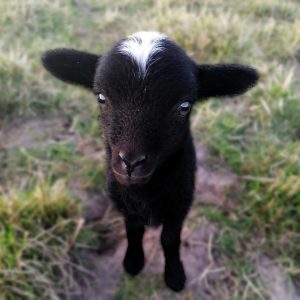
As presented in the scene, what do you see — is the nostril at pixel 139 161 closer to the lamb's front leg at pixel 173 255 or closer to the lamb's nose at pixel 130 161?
the lamb's nose at pixel 130 161

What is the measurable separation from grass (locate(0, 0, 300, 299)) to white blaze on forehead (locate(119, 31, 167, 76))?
154 centimetres

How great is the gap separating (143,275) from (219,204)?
975 mm

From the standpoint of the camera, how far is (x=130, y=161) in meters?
1.64

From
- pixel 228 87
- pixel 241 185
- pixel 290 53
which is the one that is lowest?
pixel 241 185

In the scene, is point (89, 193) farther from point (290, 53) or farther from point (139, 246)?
point (290, 53)

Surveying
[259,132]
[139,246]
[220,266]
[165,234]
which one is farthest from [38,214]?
[259,132]

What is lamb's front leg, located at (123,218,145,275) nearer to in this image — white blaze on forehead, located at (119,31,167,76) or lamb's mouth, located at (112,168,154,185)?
lamb's mouth, located at (112,168,154,185)

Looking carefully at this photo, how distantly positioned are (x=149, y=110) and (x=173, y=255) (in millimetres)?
1240

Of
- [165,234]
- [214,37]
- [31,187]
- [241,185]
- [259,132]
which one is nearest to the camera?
[165,234]

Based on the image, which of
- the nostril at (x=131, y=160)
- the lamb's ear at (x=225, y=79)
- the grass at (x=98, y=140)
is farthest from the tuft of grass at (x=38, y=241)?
the lamb's ear at (x=225, y=79)

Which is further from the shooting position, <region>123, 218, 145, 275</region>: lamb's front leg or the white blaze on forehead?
<region>123, 218, 145, 275</region>: lamb's front leg

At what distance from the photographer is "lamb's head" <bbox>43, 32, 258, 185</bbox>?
168cm

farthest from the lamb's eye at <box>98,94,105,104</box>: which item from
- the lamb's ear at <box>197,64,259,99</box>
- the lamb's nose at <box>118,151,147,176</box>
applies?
the lamb's ear at <box>197,64,259,99</box>

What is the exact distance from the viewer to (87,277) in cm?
278
